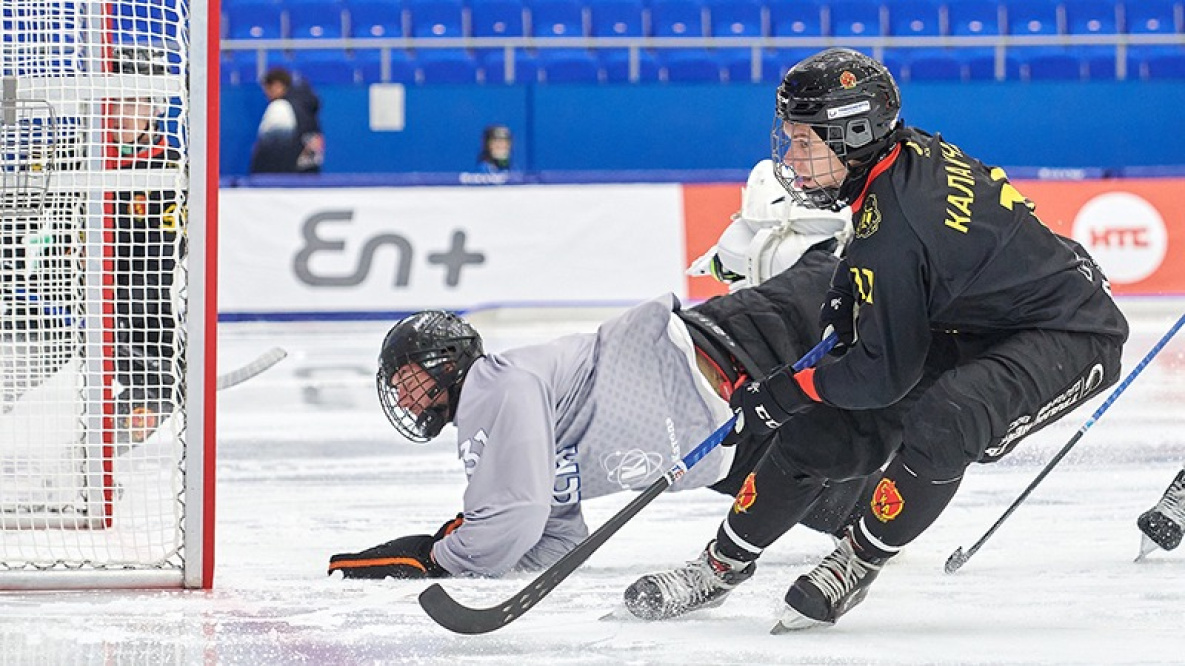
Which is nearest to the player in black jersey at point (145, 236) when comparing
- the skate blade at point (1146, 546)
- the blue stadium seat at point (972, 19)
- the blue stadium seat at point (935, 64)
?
the skate blade at point (1146, 546)

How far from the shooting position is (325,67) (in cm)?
1112

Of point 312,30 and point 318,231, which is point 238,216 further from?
point 312,30

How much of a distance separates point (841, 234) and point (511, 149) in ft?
21.7

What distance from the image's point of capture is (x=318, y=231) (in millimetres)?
9062

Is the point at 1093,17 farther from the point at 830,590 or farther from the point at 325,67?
the point at 830,590

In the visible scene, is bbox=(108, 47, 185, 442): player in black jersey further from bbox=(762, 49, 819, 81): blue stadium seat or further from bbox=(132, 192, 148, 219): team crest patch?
bbox=(762, 49, 819, 81): blue stadium seat

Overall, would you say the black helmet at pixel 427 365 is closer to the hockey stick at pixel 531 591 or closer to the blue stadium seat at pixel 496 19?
the hockey stick at pixel 531 591

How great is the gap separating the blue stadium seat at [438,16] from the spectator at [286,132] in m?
1.85

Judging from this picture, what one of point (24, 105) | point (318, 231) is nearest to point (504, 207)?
point (318, 231)

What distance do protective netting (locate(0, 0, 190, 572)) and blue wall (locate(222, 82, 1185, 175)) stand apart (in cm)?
702

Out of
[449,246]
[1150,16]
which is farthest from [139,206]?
[1150,16]

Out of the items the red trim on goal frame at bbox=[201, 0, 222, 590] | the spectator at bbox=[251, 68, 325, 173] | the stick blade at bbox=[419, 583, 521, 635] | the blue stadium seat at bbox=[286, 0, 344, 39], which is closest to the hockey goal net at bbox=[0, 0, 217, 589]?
the red trim on goal frame at bbox=[201, 0, 222, 590]

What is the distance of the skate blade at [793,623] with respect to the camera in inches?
109

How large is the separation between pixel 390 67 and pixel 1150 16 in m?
5.13
